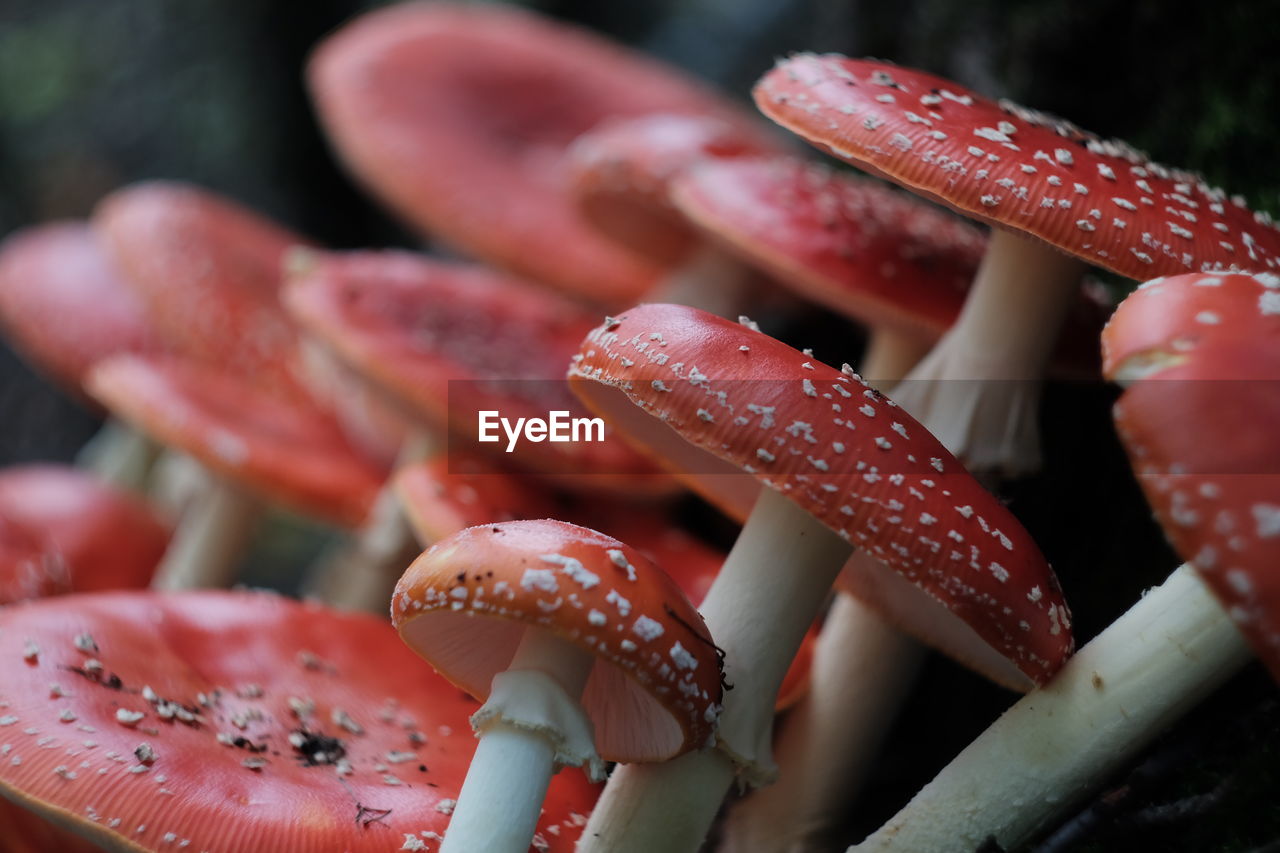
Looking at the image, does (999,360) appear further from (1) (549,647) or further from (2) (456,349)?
(2) (456,349)

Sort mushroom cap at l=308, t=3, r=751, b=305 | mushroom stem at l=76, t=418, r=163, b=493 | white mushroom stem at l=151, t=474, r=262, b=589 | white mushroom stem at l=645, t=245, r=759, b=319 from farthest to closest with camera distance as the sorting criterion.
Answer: mushroom stem at l=76, t=418, r=163, b=493 → mushroom cap at l=308, t=3, r=751, b=305 → white mushroom stem at l=151, t=474, r=262, b=589 → white mushroom stem at l=645, t=245, r=759, b=319

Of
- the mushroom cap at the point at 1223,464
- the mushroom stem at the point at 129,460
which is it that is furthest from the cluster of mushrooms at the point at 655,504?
the mushroom stem at the point at 129,460

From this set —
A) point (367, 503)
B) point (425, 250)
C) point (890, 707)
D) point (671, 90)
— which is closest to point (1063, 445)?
point (890, 707)

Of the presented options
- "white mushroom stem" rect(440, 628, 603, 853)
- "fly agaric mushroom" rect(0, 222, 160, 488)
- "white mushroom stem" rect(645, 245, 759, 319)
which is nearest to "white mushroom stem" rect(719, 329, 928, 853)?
"white mushroom stem" rect(440, 628, 603, 853)

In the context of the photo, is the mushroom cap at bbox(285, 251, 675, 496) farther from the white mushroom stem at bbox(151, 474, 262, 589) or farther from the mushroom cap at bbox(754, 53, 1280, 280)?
the mushroom cap at bbox(754, 53, 1280, 280)

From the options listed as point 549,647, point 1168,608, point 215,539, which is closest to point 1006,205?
point 1168,608

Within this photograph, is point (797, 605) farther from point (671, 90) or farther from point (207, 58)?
point (207, 58)
